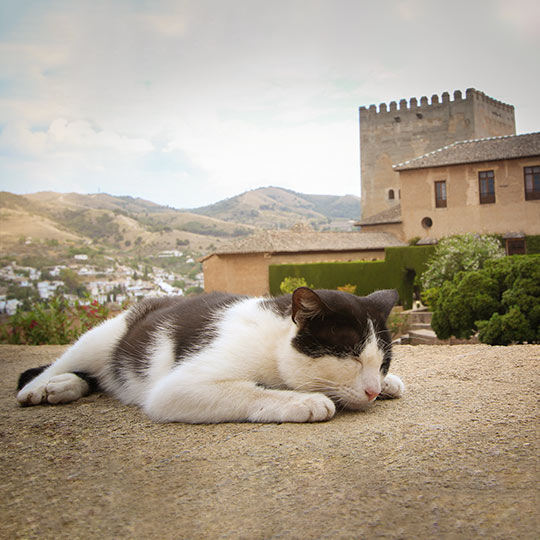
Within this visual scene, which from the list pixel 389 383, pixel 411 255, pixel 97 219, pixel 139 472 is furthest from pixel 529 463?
pixel 97 219

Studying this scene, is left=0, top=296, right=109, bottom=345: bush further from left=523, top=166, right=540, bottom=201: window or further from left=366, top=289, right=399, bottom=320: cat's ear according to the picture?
left=523, top=166, right=540, bottom=201: window

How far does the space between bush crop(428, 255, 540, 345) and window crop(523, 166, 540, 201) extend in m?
18.8

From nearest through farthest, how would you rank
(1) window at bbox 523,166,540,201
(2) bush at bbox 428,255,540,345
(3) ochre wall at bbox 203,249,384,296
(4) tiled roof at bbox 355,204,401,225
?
(2) bush at bbox 428,255,540,345
(1) window at bbox 523,166,540,201
(3) ochre wall at bbox 203,249,384,296
(4) tiled roof at bbox 355,204,401,225

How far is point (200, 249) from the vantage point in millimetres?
45656

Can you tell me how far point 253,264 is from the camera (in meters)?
25.8

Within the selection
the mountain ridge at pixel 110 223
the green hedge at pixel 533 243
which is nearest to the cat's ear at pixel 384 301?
the green hedge at pixel 533 243

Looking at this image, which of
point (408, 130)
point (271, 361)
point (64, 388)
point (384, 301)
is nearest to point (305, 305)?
point (271, 361)

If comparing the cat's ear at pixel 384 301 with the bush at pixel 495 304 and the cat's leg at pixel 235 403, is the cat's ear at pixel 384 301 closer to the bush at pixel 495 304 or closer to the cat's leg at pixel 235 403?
the cat's leg at pixel 235 403

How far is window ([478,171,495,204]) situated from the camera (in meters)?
25.8

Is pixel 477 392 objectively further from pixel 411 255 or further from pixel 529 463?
pixel 411 255

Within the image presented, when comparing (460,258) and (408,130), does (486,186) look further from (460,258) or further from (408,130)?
(408,130)

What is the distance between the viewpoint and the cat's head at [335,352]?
2289 millimetres

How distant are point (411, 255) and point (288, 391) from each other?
19.7 m

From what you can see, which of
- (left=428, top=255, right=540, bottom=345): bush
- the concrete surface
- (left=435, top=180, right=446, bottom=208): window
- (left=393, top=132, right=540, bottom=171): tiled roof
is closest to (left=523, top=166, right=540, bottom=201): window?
(left=393, top=132, right=540, bottom=171): tiled roof
